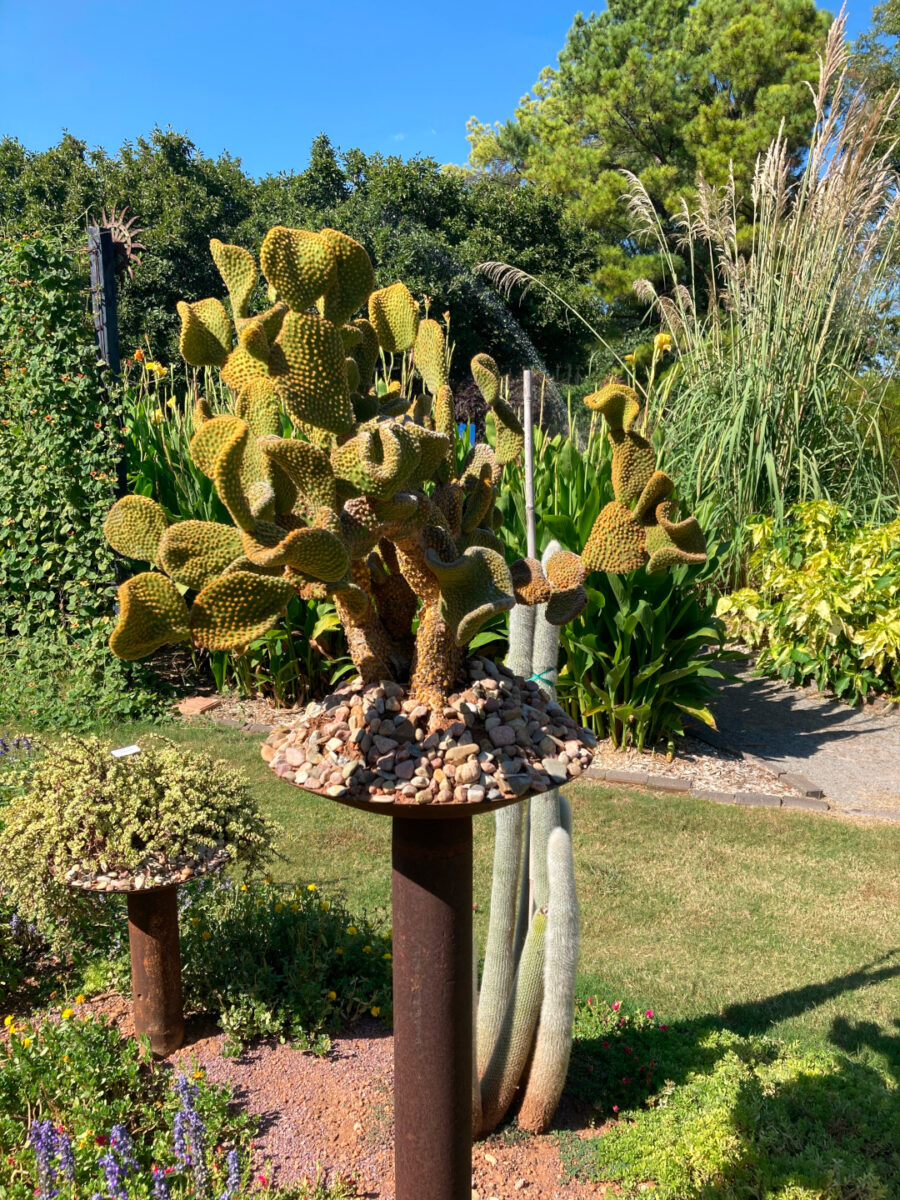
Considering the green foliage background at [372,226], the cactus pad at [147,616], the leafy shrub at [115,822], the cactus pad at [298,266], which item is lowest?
the leafy shrub at [115,822]

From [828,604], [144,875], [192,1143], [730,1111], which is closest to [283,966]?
[144,875]

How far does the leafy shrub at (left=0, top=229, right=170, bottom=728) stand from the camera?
560 centimetres

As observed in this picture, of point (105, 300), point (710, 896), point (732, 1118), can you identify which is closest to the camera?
point (732, 1118)

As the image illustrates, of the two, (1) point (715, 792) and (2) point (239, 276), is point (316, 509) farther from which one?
(1) point (715, 792)

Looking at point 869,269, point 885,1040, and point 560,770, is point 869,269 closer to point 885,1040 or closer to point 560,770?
point 885,1040

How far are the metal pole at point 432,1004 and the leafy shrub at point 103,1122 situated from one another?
2.16 ft

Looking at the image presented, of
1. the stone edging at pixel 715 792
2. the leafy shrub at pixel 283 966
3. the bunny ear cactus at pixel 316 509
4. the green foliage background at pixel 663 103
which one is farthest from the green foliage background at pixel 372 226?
the bunny ear cactus at pixel 316 509

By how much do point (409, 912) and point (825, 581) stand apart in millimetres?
5301

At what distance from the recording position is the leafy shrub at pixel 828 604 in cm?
582

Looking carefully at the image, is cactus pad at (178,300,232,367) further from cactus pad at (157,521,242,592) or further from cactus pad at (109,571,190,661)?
cactus pad at (109,571,190,661)

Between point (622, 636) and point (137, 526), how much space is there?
12.5 ft

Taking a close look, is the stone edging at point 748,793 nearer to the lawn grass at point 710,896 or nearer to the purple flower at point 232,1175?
the lawn grass at point 710,896

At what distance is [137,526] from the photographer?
3.89 feet

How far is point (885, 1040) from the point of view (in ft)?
8.74
